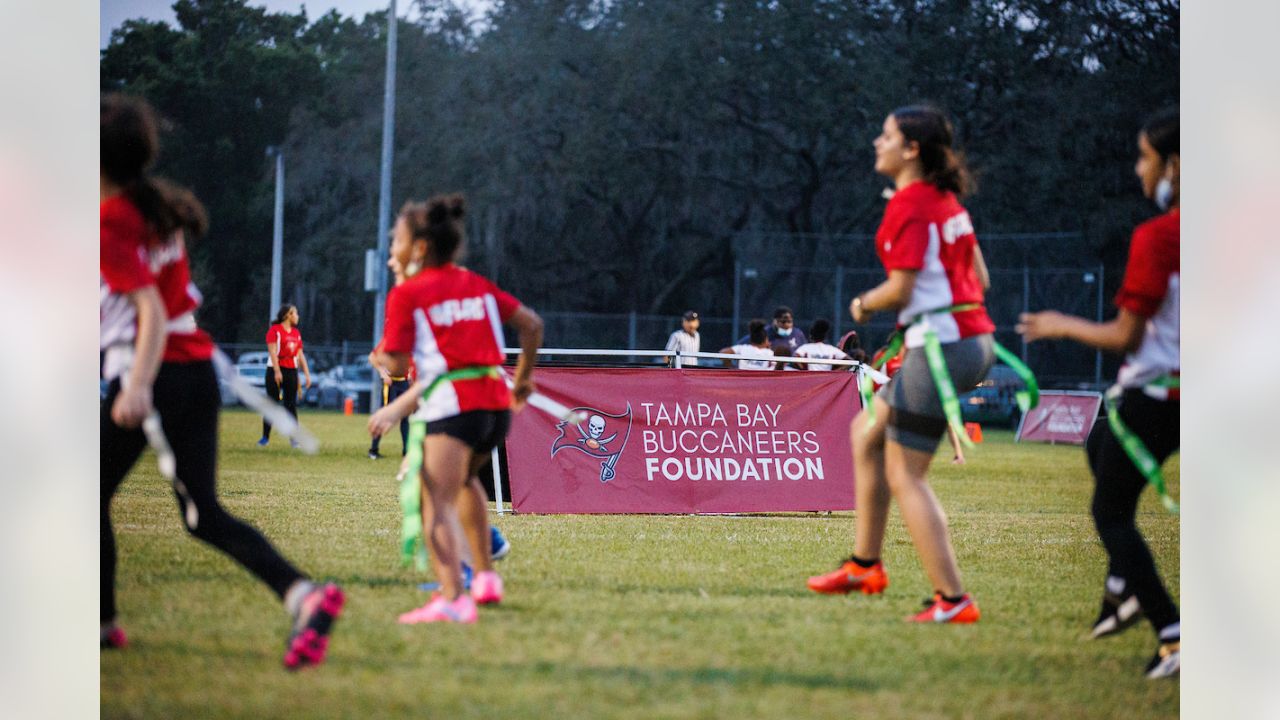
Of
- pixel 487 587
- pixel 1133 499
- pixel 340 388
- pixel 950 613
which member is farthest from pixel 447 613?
pixel 340 388

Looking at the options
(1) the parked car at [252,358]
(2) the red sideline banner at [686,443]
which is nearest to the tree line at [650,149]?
(1) the parked car at [252,358]

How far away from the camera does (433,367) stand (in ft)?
15.2

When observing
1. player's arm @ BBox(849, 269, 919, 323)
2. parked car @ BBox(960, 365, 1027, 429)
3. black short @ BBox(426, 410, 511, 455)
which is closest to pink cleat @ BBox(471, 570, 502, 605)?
black short @ BBox(426, 410, 511, 455)

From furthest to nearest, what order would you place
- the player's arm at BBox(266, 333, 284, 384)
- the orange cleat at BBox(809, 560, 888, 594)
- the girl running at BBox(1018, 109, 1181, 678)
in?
the player's arm at BBox(266, 333, 284, 384) < the orange cleat at BBox(809, 560, 888, 594) < the girl running at BBox(1018, 109, 1181, 678)

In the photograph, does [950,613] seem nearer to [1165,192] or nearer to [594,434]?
[1165,192]

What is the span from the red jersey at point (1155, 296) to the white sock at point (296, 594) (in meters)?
2.40

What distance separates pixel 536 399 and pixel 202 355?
6.98 ft

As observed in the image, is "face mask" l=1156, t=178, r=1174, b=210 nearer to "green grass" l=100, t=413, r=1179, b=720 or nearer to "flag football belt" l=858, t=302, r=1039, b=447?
"flag football belt" l=858, t=302, r=1039, b=447

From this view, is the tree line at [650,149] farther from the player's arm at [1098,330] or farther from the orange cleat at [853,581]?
the player's arm at [1098,330]

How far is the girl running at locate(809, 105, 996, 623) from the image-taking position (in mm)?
4691

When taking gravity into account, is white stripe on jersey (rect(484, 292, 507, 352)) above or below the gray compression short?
above

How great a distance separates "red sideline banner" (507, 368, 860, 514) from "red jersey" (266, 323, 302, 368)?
6.30m
